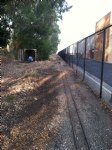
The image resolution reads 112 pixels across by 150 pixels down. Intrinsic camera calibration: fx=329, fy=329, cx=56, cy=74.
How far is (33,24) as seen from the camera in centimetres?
4816

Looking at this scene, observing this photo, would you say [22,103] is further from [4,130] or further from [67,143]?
[67,143]

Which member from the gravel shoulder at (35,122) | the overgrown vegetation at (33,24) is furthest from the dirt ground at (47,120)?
the overgrown vegetation at (33,24)

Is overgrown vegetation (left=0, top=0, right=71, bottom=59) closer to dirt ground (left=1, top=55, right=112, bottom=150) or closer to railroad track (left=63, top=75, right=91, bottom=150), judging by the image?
dirt ground (left=1, top=55, right=112, bottom=150)

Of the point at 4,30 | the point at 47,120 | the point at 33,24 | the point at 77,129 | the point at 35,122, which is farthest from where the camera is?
the point at 33,24

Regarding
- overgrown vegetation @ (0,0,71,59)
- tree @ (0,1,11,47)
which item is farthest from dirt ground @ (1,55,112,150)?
tree @ (0,1,11,47)

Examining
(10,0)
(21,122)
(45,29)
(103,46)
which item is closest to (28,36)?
(45,29)

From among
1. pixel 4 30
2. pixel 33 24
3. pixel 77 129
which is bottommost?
pixel 77 129

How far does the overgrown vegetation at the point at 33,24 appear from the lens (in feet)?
124

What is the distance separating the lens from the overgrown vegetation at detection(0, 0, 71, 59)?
37.7m

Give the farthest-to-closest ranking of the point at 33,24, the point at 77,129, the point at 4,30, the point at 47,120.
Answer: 1. the point at 33,24
2. the point at 4,30
3. the point at 47,120
4. the point at 77,129

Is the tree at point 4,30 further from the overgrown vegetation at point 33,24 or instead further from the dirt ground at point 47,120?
the dirt ground at point 47,120

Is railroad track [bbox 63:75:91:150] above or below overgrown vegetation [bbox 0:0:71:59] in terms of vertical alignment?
below

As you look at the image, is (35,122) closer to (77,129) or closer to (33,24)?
(77,129)

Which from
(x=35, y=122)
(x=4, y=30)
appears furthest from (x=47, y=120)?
(x=4, y=30)
